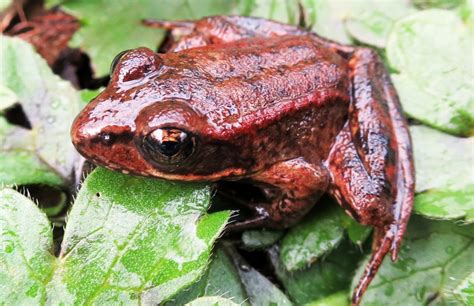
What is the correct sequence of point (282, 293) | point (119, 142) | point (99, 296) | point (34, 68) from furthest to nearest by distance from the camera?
1. point (34, 68)
2. point (282, 293)
3. point (119, 142)
4. point (99, 296)

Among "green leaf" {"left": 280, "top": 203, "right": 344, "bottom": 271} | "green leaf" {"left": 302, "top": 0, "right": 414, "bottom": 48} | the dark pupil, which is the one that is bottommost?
"green leaf" {"left": 280, "top": 203, "right": 344, "bottom": 271}

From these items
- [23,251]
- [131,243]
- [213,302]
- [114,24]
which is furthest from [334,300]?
[114,24]

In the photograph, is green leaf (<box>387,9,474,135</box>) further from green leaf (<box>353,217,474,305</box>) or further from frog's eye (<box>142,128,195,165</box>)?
frog's eye (<box>142,128,195,165</box>)

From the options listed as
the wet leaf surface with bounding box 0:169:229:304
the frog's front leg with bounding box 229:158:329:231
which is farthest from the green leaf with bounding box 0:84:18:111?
the frog's front leg with bounding box 229:158:329:231

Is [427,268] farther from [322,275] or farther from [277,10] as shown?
[277,10]

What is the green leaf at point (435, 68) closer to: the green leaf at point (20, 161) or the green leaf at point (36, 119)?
the green leaf at point (36, 119)

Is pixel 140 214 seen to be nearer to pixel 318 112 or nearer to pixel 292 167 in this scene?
pixel 292 167

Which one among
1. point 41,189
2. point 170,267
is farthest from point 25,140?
point 170,267
